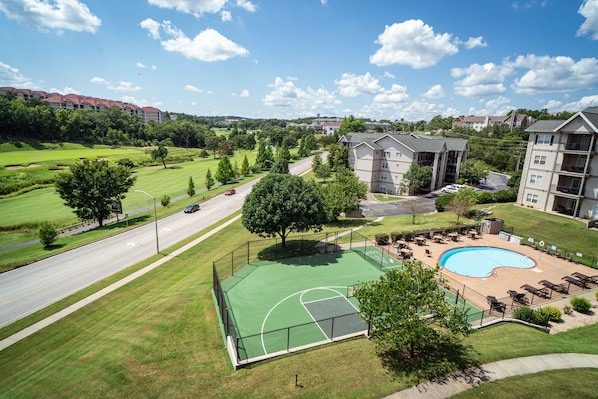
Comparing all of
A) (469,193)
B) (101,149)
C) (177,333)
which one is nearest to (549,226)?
(469,193)

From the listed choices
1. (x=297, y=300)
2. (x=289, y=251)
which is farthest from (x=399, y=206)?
(x=297, y=300)

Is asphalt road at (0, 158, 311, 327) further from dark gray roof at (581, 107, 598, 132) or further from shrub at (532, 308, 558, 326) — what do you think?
dark gray roof at (581, 107, 598, 132)

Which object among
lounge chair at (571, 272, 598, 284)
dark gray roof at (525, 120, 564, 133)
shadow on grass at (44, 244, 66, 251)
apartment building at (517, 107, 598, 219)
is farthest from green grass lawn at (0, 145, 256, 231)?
dark gray roof at (525, 120, 564, 133)

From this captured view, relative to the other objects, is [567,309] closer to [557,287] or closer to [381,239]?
[557,287]

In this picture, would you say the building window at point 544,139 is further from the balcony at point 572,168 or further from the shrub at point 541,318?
the shrub at point 541,318

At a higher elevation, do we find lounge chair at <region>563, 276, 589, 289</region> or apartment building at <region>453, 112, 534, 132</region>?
apartment building at <region>453, 112, 534, 132</region>

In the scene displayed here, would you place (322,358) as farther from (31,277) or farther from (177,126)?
(177,126)

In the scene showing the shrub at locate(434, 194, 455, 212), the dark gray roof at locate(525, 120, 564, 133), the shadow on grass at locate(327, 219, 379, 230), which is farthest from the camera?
the shrub at locate(434, 194, 455, 212)
